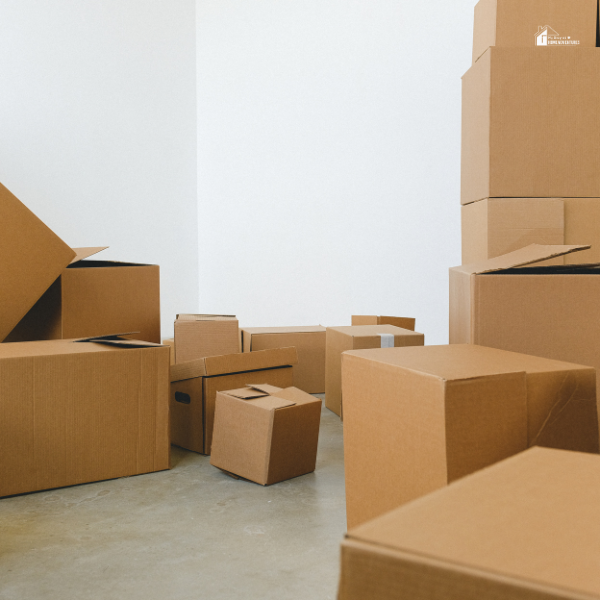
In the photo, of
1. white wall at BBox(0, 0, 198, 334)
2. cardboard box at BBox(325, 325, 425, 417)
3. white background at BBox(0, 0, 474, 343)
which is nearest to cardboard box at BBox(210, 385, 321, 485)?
cardboard box at BBox(325, 325, 425, 417)

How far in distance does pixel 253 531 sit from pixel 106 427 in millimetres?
567

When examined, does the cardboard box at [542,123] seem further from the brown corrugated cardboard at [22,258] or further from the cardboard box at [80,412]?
the brown corrugated cardboard at [22,258]

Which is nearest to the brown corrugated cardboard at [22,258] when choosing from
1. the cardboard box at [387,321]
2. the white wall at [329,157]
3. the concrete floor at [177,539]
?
the concrete floor at [177,539]

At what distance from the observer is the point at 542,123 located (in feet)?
5.99

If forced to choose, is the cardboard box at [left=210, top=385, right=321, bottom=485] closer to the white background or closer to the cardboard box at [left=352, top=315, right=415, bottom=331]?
the cardboard box at [left=352, top=315, right=415, bottom=331]

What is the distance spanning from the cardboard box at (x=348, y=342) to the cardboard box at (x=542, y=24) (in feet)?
3.39

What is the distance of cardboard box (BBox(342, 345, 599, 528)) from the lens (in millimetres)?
841

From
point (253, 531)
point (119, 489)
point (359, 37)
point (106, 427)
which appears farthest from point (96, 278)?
point (359, 37)

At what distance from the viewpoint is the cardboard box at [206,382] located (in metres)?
1.95

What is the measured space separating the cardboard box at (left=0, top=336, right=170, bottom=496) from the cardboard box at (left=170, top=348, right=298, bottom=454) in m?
0.18

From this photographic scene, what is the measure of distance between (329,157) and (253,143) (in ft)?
2.05

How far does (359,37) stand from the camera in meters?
3.54

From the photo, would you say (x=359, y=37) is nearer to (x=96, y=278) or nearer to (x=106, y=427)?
(x=96, y=278)

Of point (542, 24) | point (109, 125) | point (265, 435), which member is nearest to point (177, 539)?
point (265, 435)
